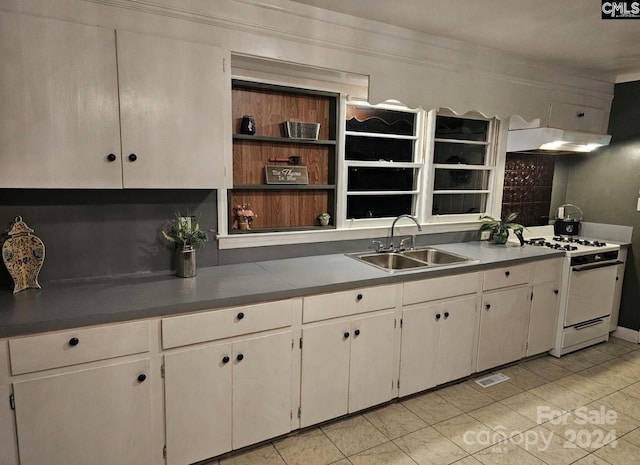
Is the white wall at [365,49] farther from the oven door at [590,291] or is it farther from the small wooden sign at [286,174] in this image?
the oven door at [590,291]

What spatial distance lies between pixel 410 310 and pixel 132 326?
161 cm

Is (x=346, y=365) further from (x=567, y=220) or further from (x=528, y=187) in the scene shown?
(x=567, y=220)

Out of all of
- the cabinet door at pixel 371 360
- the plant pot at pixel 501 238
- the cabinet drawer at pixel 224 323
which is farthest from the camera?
the plant pot at pixel 501 238

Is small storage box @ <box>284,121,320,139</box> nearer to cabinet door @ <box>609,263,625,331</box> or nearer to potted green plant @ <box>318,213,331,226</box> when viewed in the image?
potted green plant @ <box>318,213,331,226</box>

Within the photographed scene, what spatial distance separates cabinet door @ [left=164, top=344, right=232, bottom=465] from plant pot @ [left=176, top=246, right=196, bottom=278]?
510 millimetres

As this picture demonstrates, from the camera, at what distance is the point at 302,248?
2.83 meters

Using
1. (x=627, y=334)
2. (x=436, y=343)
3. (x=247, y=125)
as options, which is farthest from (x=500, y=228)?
(x=247, y=125)

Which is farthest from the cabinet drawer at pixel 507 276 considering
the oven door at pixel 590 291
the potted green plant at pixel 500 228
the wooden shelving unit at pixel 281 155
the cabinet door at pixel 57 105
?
the cabinet door at pixel 57 105

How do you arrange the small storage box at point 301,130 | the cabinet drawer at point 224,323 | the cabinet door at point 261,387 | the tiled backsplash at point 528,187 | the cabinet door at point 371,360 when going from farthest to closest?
the tiled backsplash at point 528,187, the small storage box at point 301,130, the cabinet door at point 371,360, the cabinet door at point 261,387, the cabinet drawer at point 224,323

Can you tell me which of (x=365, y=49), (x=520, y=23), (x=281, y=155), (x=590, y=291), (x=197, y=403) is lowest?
(x=197, y=403)

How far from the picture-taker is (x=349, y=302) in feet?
7.55

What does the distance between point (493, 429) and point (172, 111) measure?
257cm

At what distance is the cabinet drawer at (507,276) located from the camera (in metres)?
2.86

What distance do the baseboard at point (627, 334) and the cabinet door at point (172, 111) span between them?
13.2 ft
